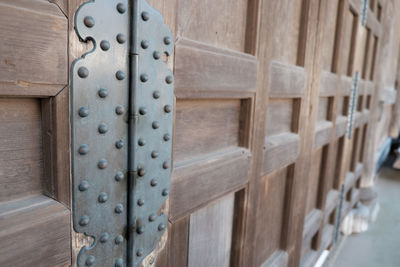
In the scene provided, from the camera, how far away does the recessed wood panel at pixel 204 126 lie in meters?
0.67

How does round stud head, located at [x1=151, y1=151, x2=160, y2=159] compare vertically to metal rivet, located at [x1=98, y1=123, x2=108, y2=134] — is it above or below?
below

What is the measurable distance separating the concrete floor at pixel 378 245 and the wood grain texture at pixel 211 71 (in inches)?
78.1

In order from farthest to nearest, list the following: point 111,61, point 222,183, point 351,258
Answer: point 351,258, point 222,183, point 111,61

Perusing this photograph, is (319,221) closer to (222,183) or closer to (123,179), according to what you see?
(222,183)

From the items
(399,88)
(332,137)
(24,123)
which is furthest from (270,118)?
(399,88)

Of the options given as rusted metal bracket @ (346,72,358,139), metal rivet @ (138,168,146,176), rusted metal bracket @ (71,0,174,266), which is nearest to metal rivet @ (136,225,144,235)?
rusted metal bracket @ (71,0,174,266)

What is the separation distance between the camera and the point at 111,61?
0.49 metres

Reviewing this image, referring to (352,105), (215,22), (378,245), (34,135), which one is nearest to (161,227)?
(34,135)

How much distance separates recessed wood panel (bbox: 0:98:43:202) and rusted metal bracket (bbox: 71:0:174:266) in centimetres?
5

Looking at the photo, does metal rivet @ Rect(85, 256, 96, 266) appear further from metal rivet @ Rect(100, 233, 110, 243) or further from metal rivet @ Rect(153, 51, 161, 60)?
metal rivet @ Rect(153, 51, 161, 60)

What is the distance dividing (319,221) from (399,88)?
3.55 m

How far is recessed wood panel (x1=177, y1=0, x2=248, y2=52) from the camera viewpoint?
638 mm

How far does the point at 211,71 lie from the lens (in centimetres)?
69

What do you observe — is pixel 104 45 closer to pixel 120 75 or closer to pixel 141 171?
pixel 120 75
